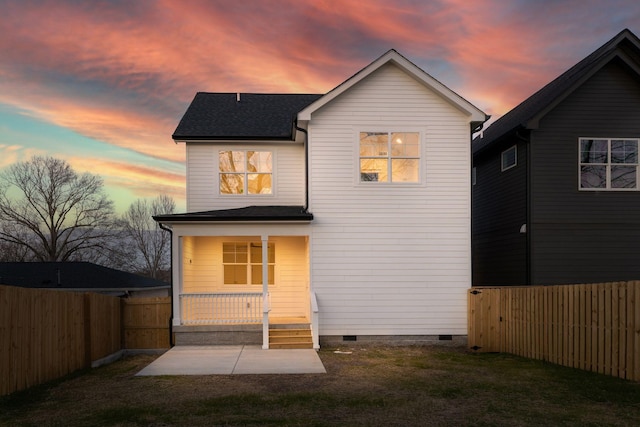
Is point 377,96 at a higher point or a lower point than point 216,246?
higher

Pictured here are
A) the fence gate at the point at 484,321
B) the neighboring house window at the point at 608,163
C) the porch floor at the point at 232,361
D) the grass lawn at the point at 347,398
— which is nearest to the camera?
the grass lawn at the point at 347,398

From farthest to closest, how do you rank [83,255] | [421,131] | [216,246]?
[83,255], [216,246], [421,131]

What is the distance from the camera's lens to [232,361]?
39.6 feet

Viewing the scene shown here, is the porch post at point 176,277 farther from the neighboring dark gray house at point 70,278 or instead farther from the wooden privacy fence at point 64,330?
the neighboring dark gray house at point 70,278

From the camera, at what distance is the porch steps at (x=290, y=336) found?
46.1 feet

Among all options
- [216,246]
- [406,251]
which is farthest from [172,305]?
[406,251]

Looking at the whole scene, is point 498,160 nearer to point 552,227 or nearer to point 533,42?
point 552,227

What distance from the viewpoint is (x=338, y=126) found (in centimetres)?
Answer: 1502

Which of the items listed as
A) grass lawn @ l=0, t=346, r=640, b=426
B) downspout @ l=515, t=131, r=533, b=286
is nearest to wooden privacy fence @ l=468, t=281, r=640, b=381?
grass lawn @ l=0, t=346, r=640, b=426

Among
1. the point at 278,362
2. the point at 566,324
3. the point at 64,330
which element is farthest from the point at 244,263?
the point at 566,324

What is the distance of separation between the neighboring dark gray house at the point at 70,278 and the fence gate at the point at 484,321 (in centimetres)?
1866

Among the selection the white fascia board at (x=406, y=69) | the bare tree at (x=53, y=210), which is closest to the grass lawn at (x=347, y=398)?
the white fascia board at (x=406, y=69)

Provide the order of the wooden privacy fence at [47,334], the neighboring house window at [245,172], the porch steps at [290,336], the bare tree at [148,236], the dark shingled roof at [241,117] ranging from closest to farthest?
the wooden privacy fence at [47,334] → the porch steps at [290,336] → the dark shingled roof at [241,117] → the neighboring house window at [245,172] → the bare tree at [148,236]

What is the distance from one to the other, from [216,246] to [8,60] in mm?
13000
